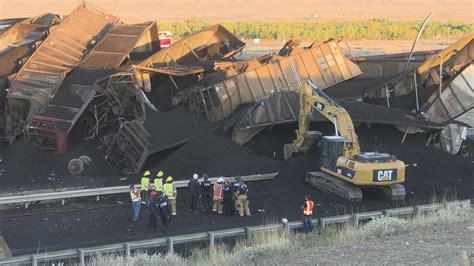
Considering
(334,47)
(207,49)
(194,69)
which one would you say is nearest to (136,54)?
(207,49)

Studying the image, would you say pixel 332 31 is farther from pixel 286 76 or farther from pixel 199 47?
pixel 286 76

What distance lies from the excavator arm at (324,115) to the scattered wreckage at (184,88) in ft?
2.76

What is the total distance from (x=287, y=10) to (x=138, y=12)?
1468 inches

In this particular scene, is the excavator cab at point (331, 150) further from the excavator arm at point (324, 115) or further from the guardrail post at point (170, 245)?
the guardrail post at point (170, 245)

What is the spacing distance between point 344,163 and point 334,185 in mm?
737

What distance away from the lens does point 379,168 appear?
15.5 meters

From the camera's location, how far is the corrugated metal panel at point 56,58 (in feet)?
72.8

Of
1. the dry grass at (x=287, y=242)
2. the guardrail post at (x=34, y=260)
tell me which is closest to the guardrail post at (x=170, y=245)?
the dry grass at (x=287, y=242)

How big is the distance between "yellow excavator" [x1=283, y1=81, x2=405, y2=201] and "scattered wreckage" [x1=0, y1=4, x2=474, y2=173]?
4.37 feet

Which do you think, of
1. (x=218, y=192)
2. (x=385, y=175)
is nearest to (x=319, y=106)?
(x=385, y=175)

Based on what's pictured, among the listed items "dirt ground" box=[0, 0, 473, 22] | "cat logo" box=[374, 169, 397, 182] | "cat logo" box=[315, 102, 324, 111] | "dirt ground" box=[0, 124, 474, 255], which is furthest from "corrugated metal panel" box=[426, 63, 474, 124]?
"dirt ground" box=[0, 0, 473, 22]

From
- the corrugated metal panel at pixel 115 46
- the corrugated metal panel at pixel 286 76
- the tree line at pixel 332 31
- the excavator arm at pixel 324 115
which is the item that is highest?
Result: the tree line at pixel 332 31

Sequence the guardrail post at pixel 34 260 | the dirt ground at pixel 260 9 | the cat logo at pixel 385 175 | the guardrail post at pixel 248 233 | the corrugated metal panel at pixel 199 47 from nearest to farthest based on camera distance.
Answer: the guardrail post at pixel 34 260 < the guardrail post at pixel 248 233 < the cat logo at pixel 385 175 < the corrugated metal panel at pixel 199 47 < the dirt ground at pixel 260 9

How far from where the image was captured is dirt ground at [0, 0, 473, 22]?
128250 millimetres
